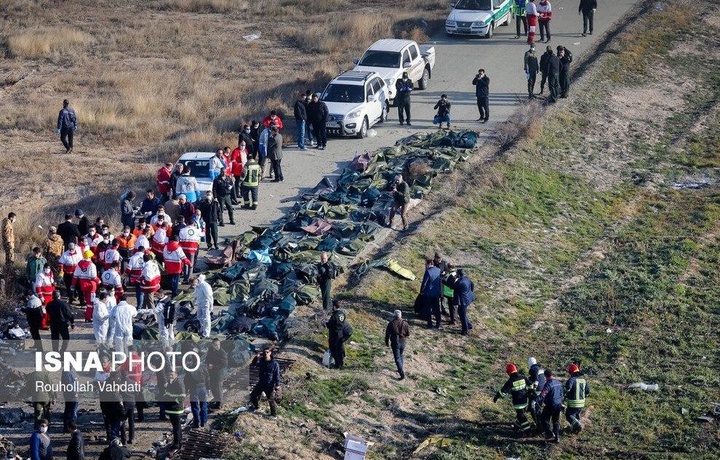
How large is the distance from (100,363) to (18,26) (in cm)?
3413

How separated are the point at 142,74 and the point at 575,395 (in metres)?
27.0

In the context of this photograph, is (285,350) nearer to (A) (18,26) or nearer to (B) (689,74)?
(B) (689,74)

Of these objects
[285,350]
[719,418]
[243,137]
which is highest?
[243,137]

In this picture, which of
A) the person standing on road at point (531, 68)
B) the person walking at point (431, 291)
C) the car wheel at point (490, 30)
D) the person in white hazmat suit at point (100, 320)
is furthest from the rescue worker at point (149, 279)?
the car wheel at point (490, 30)

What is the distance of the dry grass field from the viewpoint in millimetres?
34531

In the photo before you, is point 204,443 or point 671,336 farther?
point 671,336

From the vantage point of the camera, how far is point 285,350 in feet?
74.1

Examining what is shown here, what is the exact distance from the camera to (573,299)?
27453mm

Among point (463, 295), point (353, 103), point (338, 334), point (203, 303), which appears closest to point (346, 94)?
point (353, 103)

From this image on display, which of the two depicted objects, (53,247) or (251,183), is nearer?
(53,247)

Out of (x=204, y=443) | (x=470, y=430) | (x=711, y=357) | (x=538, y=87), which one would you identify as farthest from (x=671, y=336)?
(x=538, y=87)

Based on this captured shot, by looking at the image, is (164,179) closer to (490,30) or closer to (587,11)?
(490,30)

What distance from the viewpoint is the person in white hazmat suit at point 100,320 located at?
21875 millimetres

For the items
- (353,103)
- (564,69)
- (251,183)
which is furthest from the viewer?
(564,69)
